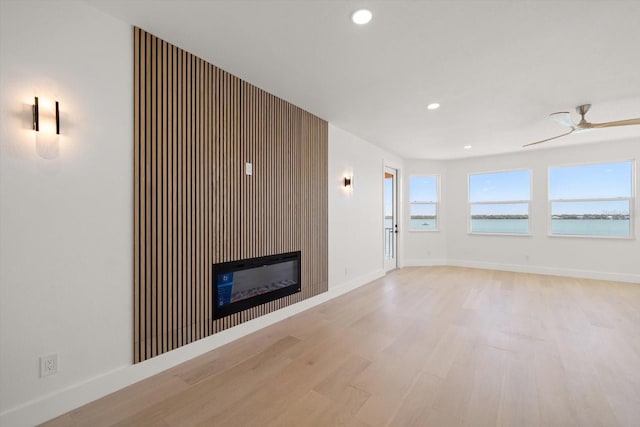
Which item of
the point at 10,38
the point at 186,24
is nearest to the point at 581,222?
the point at 186,24

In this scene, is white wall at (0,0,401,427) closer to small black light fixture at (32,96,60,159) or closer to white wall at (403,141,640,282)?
small black light fixture at (32,96,60,159)

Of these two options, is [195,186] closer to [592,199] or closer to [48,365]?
[48,365]

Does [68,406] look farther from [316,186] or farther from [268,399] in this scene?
[316,186]

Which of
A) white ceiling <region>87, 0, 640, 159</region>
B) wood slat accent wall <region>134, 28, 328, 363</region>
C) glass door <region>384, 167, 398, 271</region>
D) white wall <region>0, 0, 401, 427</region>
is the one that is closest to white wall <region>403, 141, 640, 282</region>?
glass door <region>384, 167, 398, 271</region>

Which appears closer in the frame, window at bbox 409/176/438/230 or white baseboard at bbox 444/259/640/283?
white baseboard at bbox 444/259/640/283

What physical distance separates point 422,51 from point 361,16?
699 mm

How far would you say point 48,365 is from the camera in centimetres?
166

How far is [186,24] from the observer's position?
1994mm

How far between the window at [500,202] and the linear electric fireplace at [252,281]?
515cm

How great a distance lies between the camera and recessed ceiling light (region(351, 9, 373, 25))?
1.83 meters

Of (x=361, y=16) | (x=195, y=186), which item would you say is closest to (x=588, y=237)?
(x=361, y=16)

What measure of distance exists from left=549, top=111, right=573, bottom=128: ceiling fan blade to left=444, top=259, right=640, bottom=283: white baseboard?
344 cm

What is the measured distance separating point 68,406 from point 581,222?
7946 mm

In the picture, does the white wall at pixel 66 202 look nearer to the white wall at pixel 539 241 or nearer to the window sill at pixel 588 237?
the white wall at pixel 539 241
